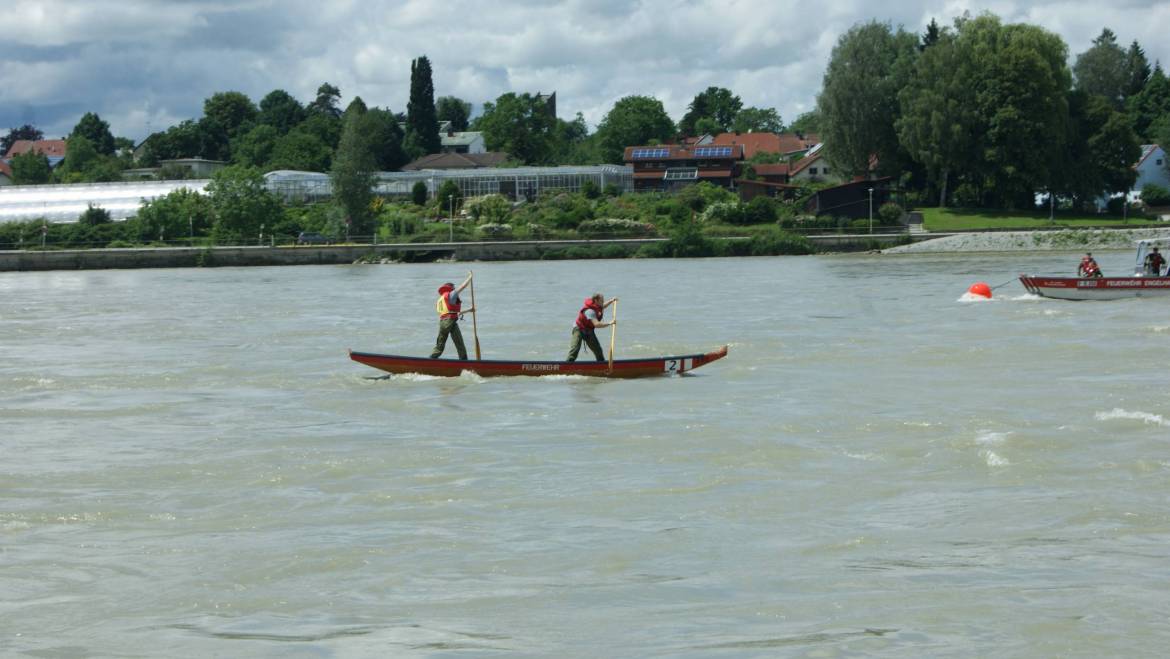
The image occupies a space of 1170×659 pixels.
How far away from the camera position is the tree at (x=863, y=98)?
3319 inches

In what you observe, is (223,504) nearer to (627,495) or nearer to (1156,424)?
(627,495)

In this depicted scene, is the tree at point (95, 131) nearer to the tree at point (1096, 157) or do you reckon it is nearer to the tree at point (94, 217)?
the tree at point (94, 217)

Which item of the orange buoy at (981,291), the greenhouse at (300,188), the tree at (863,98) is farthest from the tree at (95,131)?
the orange buoy at (981,291)

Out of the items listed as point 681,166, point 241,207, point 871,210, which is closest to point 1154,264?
point 871,210

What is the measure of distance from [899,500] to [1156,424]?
18.1 ft

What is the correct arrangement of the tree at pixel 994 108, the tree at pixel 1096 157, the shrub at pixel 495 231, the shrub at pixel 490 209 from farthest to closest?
the shrub at pixel 490 209 < the tree at pixel 1096 157 < the tree at pixel 994 108 < the shrub at pixel 495 231

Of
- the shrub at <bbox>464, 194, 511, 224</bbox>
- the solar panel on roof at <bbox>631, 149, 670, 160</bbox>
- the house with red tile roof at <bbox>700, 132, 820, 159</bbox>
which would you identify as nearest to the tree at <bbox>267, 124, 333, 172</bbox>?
the solar panel on roof at <bbox>631, 149, 670, 160</bbox>

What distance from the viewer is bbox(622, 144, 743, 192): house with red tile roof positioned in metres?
105

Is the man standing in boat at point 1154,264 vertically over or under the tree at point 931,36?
under

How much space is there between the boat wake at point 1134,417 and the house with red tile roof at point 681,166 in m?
88.1

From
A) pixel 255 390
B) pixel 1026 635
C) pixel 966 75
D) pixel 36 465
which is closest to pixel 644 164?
pixel 966 75

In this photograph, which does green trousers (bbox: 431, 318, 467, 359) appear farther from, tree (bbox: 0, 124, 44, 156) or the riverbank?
tree (bbox: 0, 124, 44, 156)

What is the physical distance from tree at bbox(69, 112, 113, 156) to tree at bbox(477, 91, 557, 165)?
53.9m

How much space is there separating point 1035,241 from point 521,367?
53872 millimetres
